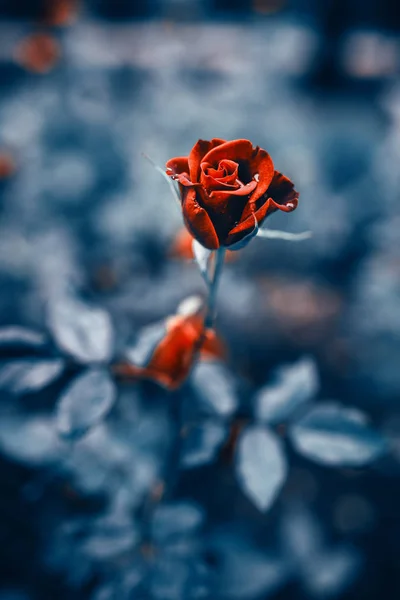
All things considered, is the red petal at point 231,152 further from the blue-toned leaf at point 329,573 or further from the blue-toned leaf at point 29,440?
the blue-toned leaf at point 329,573

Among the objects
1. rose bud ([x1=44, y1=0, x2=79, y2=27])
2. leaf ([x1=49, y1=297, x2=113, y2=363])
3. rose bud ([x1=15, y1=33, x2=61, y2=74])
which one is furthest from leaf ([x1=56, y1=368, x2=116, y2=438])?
rose bud ([x1=44, y1=0, x2=79, y2=27])

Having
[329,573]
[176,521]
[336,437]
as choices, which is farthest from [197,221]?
[329,573]

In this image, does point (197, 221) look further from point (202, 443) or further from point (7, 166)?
point (7, 166)

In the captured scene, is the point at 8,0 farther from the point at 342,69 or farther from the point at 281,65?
the point at 342,69

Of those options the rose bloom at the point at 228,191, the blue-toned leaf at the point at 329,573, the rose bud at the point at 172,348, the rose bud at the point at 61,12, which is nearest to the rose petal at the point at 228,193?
the rose bloom at the point at 228,191

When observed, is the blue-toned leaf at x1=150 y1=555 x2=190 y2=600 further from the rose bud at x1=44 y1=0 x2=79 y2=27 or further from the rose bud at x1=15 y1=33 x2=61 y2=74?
the rose bud at x1=44 y1=0 x2=79 y2=27

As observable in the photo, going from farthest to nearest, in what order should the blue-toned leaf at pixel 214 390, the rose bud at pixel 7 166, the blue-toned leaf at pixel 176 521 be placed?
1. the rose bud at pixel 7 166
2. the blue-toned leaf at pixel 176 521
3. the blue-toned leaf at pixel 214 390

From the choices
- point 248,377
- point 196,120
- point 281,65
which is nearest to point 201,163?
point 248,377
